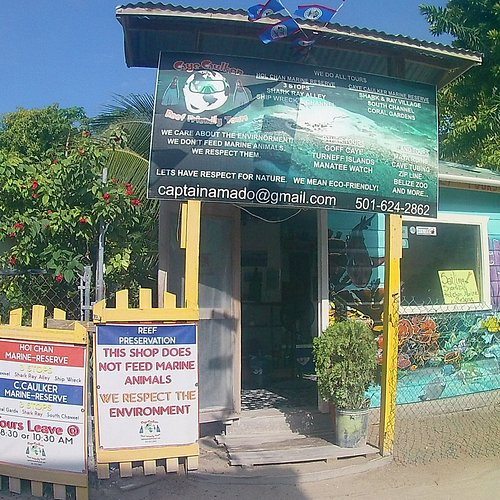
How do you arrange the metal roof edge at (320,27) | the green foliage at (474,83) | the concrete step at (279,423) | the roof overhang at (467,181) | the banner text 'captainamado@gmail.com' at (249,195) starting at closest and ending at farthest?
the metal roof edge at (320,27)
the banner text 'captainamado@gmail.com' at (249,195)
the concrete step at (279,423)
the roof overhang at (467,181)
the green foliage at (474,83)

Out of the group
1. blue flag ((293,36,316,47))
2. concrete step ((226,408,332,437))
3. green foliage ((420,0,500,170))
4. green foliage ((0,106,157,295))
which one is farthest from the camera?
green foliage ((420,0,500,170))

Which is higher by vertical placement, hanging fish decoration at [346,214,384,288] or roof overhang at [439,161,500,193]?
roof overhang at [439,161,500,193]

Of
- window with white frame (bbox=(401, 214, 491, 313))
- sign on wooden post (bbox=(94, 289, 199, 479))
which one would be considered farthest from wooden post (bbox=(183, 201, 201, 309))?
window with white frame (bbox=(401, 214, 491, 313))

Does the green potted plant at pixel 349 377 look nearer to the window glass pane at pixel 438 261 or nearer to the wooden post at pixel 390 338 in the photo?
the wooden post at pixel 390 338

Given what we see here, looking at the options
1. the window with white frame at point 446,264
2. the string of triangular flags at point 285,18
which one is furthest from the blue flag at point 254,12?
the window with white frame at point 446,264

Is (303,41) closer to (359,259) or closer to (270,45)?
(270,45)

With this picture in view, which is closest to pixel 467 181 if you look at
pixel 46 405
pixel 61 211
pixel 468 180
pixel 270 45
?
pixel 468 180

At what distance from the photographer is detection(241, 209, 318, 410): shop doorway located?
7.79m

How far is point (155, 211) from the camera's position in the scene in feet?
25.1

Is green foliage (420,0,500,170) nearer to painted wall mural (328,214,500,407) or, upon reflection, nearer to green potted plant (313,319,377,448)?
painted wall mural (328,214,500,407)

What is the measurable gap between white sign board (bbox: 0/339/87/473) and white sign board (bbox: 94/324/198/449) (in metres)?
0.18

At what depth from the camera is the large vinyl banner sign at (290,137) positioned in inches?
197

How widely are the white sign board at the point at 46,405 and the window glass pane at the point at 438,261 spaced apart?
15.1ft

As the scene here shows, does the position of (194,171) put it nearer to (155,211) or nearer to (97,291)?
(97,291)
